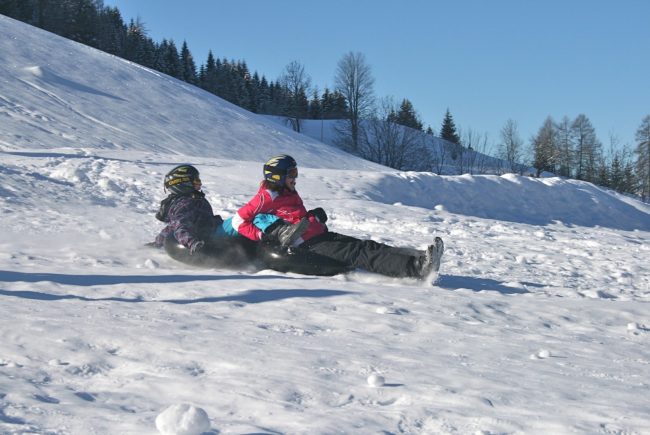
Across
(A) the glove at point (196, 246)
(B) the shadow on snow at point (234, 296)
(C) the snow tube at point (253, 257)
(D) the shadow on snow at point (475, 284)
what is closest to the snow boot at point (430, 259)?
(D) the shadow on snow at point (475, 284)

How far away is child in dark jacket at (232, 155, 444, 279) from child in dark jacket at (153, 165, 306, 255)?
12cm

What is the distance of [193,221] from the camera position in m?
6.41

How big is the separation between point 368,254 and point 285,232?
2.54 ft

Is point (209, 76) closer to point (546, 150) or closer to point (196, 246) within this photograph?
point (546, 150)

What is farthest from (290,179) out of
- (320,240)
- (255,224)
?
(320,240)

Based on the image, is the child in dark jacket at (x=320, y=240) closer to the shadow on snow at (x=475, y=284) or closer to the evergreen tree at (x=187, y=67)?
the shadow on snow at (x=475, y=284)

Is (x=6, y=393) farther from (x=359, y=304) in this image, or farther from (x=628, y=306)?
(x=628, y=306)

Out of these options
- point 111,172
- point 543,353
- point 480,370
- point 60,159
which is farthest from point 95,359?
point 60,159

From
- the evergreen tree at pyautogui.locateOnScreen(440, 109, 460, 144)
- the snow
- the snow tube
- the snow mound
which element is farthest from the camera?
the evergreen tree at pyautogui.locateOnScreen(440, 109, 460, 144)

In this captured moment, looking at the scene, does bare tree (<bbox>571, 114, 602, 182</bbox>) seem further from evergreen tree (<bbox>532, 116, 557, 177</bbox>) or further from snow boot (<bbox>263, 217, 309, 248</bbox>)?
snow boot (<bbox>263, 217, 309, 248</bbox>)

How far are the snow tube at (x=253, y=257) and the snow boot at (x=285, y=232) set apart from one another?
71mm

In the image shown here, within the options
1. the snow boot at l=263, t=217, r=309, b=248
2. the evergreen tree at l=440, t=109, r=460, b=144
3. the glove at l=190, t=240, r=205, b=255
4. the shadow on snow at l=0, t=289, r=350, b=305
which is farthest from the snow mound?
the evergreen tree at l=440, t=109, r=460, b=144

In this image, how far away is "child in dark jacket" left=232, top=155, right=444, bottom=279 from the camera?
5789 millimetres

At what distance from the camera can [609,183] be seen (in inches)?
2142
